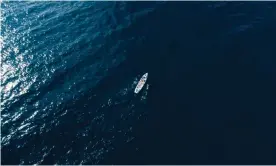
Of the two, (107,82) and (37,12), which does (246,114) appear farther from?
(37,12)

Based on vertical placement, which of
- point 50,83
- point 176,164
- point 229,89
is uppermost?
point 50,83

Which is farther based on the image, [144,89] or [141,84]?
[141,84]

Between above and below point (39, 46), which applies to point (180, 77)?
below

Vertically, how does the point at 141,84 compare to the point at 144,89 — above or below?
above

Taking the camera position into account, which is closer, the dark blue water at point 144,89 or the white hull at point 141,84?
the dark blue water at point 144,89

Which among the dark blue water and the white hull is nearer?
the dark blue water

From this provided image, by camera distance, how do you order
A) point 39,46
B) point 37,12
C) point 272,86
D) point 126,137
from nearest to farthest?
point 126,137
point 272,86
point 39,46
point 37,12

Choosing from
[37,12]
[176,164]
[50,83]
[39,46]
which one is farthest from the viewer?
[37,12]

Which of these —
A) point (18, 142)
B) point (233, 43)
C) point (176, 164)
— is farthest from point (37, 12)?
point (176, 164)
